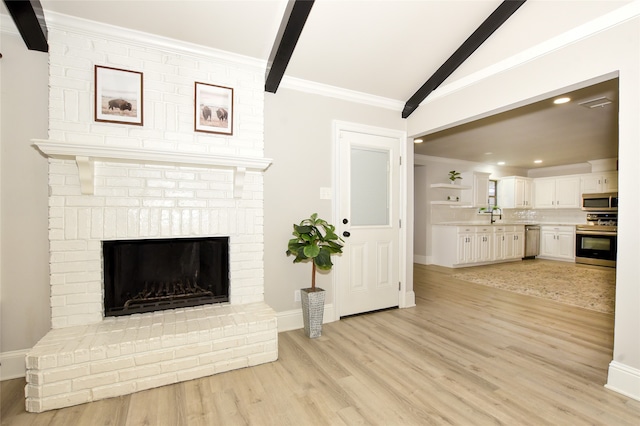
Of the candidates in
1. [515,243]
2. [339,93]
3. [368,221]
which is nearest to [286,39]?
[339,93]

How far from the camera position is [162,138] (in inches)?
95.7

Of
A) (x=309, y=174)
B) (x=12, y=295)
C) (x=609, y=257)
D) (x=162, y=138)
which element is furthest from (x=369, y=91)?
(x=609, y=257)

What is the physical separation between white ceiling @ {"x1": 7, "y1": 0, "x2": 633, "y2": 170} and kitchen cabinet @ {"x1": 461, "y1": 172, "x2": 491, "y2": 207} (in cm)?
476

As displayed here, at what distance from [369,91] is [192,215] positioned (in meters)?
2.26

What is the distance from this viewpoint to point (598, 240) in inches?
257

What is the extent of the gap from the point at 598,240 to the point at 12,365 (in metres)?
9.47

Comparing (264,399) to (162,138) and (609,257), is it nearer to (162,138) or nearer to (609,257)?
(162,138)

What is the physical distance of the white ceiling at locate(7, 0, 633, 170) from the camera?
2121mm

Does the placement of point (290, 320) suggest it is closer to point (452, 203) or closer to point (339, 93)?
point (339, 93)

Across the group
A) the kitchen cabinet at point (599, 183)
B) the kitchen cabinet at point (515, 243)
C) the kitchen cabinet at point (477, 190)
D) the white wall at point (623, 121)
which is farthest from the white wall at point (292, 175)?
the kitchen cabinet at point (599, 183)

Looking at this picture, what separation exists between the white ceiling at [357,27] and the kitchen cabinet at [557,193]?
6502mm

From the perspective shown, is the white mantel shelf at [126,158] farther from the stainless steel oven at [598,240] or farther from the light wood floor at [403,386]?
the stainless steel oven at [598,240]

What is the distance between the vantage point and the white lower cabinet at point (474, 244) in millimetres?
6301

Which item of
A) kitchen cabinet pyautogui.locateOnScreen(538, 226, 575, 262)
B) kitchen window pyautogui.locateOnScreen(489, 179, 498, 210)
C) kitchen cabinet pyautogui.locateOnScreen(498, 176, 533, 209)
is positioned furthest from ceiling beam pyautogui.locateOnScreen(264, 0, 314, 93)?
kitchen cabinet pyautogui.locateOnScreen(538, 226, 575, 262)
